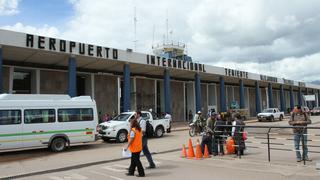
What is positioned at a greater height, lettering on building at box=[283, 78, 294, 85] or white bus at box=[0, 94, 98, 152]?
lettering on building at box=[283, 78, 294, 85]

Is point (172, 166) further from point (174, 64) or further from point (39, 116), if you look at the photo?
point (174, 64)

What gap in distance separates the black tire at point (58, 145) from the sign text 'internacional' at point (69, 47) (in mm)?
8883

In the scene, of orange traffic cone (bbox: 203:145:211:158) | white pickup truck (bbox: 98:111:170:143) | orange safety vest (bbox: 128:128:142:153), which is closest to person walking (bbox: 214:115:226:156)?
orange traffic cone (bbox: 203:145:211:158)

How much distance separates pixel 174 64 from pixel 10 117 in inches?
895

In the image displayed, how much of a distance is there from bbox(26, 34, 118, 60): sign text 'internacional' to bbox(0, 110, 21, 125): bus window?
858 centimetres

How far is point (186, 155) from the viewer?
13391 mm

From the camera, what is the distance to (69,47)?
25469mm

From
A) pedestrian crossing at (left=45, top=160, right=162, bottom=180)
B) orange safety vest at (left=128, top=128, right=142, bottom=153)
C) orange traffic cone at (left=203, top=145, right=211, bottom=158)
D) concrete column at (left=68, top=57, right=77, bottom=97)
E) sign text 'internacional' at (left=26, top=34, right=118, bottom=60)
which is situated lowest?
pedestrian crossing at (left=45, top=160, right=162, bottom=180)

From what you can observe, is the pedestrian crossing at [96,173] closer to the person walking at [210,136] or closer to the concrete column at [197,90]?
the person walking at [210,136]

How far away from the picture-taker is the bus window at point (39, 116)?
623 inches

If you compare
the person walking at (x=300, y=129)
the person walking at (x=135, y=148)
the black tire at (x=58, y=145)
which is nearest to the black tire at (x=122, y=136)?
the black tire at (x=58, y=145)

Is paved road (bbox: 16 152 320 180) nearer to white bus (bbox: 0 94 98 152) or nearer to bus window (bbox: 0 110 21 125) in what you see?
white bus (bbox: 0 94 98 152)

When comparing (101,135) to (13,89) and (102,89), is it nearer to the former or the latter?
(13,89)

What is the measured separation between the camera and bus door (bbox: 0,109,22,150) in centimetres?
1504
